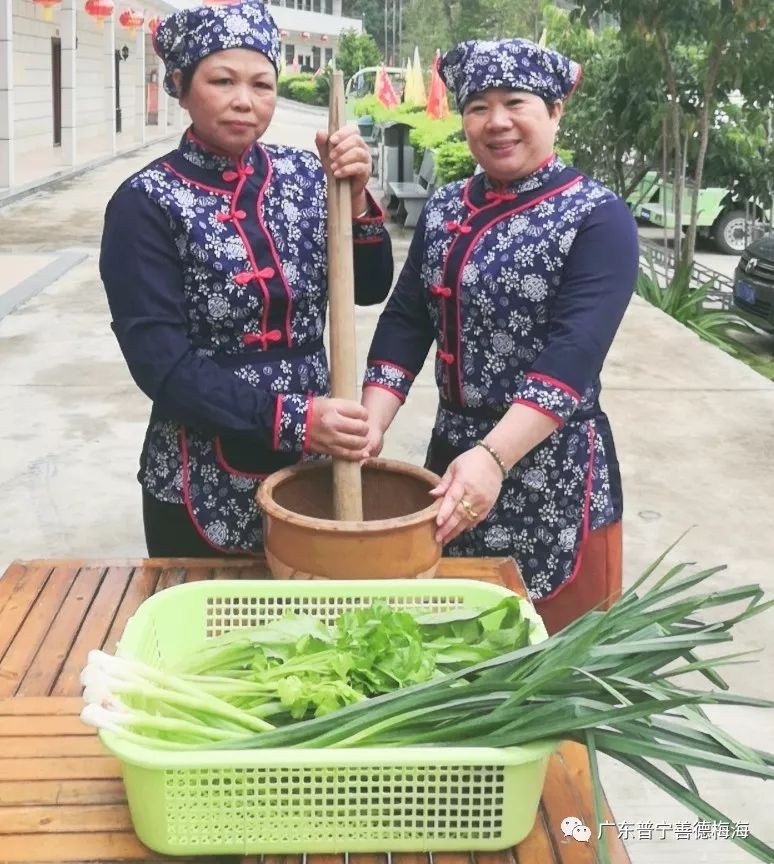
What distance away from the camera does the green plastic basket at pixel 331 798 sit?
1.15 m

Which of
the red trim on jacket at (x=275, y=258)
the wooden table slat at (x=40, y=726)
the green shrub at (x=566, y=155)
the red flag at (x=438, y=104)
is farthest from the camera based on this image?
the red flag at (x=438, y=104)

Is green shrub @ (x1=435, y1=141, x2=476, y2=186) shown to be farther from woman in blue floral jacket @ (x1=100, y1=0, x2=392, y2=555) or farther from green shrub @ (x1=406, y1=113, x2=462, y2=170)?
woman in blue floral jacket @ (x1=100, y1=0, x2=392, y2=555)

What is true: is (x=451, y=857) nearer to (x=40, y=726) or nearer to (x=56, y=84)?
(x=40, y=726)

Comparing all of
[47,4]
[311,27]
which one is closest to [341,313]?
[47,4]

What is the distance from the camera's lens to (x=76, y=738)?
141cm

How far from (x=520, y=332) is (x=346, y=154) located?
1.37 feet

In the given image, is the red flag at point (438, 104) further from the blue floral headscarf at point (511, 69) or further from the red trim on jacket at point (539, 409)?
the red trim on jacket at point (539, 409)

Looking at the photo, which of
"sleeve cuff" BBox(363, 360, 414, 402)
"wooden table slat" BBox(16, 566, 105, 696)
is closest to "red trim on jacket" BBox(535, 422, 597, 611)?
"sleeve cuff" BBox(363, 360, 414, 402)

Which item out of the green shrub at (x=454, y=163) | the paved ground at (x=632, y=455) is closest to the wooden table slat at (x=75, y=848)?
the paved ground at (x=632, y=455)

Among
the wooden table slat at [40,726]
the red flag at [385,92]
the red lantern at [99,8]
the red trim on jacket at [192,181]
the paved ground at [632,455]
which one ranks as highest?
the red lantern at [99,8]

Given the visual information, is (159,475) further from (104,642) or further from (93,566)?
(104,642)

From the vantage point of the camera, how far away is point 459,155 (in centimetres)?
1075

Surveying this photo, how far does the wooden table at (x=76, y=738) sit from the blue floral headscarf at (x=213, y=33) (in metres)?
0.83

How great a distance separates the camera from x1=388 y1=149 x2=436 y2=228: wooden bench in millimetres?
12070
